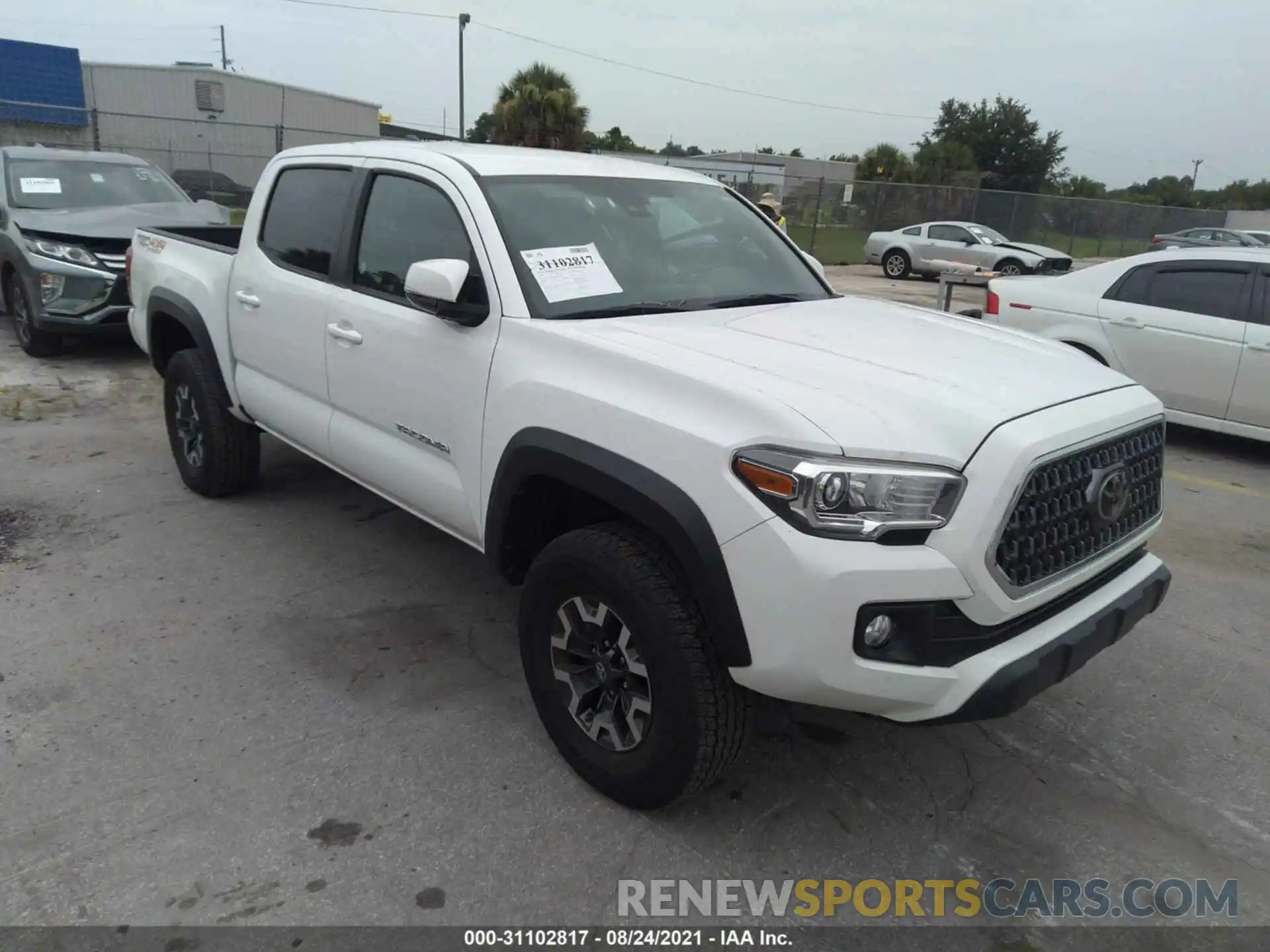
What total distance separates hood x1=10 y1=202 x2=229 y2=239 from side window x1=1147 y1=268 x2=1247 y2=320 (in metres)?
7.88

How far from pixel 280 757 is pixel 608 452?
151 centimetres

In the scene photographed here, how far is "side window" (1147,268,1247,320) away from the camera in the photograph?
6871 mm

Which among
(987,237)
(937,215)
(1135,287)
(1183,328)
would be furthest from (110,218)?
(937,215)

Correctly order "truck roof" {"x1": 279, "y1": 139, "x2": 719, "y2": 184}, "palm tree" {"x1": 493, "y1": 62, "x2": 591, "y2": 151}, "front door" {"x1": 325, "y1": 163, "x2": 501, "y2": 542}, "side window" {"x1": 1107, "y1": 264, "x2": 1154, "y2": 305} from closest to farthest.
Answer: "front door" {"x1": 325, "y1": 163, "x2": 501, "y2": 542} → "truck roof" {"x1": 279, "y1": 139, "x2": 719, "y2": 184} → "side window" {"x1": 1107, "y1": 264, "x2": 1154, "y2": 305} → "palm tree" {"x1": 493, "y1": 62, "x2": 591, "y2": 151}

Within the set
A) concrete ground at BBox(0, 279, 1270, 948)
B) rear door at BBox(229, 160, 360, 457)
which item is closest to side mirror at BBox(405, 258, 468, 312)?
rear door at BBox(229, 160, 360, 457)

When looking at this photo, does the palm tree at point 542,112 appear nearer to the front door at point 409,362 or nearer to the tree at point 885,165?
the tree at point 885,165

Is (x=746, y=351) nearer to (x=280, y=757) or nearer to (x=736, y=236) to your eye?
(x=736, y=236)

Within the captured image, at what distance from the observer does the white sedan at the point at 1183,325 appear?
6699mm

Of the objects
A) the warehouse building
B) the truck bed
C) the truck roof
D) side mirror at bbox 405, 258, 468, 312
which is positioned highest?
the warehouse building

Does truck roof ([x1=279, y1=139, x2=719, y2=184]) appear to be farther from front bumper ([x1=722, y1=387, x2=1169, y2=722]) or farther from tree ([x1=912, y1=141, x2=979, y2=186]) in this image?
tree ([x1=912, y1=141, x2=979, y2=186])

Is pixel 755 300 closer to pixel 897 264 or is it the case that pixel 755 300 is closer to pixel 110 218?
pixel 110 218

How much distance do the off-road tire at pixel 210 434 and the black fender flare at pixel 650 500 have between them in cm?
264

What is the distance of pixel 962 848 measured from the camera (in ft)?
8.93

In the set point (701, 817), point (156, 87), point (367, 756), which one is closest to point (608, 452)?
point (701, 817)
